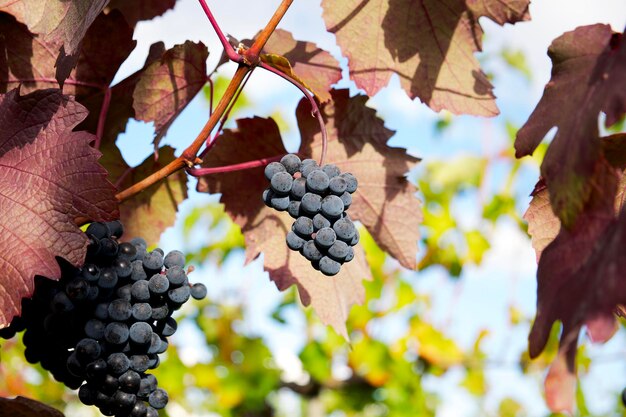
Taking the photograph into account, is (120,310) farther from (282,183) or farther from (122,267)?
(282,183)

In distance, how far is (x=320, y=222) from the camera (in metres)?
0.78

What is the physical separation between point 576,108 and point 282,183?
317mm

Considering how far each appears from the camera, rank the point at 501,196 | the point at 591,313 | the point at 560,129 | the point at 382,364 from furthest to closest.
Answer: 1. the point at 501,196
2. the point at 382,364
3. the point at 560,129
4. the point at 591,313

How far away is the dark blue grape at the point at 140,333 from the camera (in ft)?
2.69

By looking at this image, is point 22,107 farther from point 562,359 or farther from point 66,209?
point 562,359

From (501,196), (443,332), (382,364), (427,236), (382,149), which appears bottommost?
(382,149)

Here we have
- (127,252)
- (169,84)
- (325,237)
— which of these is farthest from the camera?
(169,84)

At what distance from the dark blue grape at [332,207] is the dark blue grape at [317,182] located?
0.01m

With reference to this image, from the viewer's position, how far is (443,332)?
336 cm

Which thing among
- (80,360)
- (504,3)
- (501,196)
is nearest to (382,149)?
(504,3)

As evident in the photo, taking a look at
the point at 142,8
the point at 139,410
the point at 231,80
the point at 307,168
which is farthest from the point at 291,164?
the point at 142,8

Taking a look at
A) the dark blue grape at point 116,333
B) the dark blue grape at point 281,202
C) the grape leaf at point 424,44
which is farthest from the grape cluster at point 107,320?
the grape leaf at point 424,44

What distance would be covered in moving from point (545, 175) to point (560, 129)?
5 centimetres

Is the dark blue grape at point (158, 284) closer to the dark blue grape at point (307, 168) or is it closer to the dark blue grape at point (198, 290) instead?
the dark blue grape at point (198, 290)
